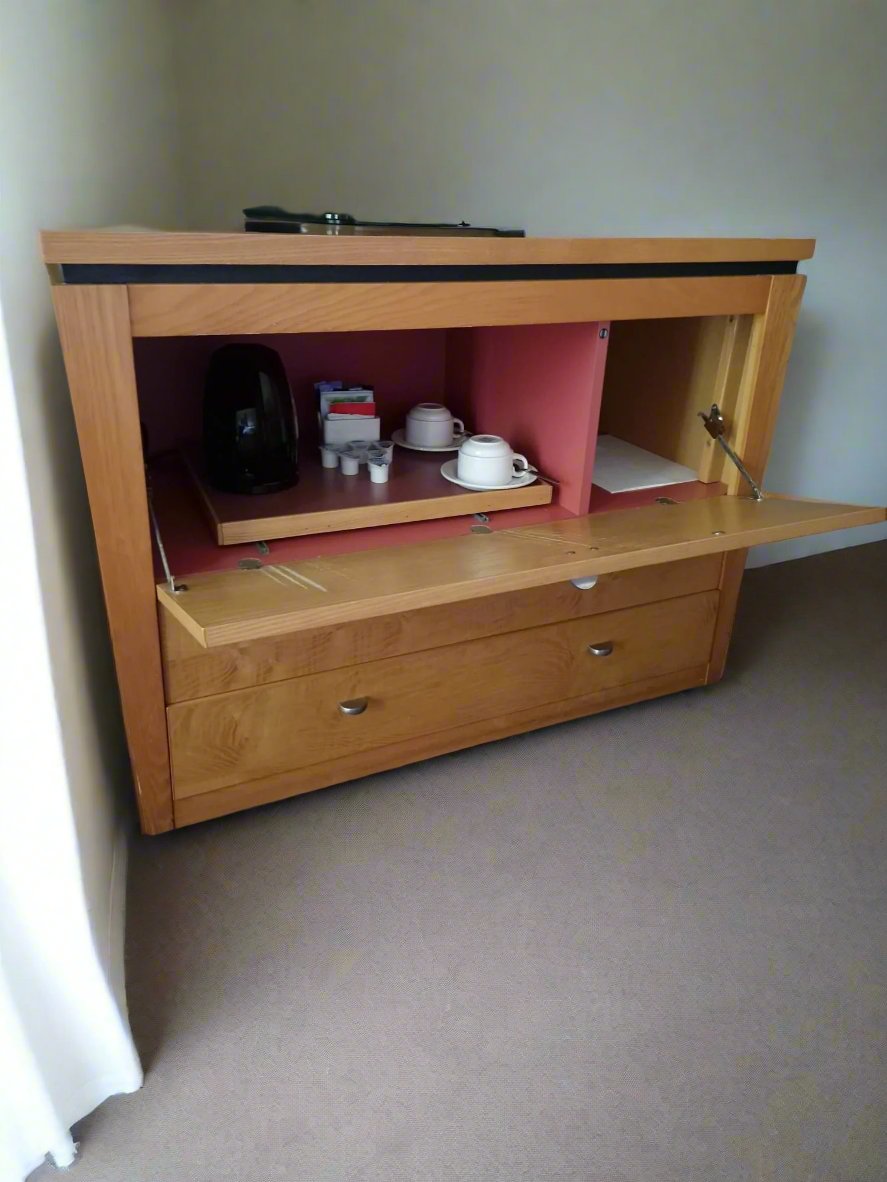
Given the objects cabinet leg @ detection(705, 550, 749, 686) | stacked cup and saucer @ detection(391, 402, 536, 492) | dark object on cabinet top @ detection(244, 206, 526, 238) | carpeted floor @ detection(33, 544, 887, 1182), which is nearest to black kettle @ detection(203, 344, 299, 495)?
dark object on cabinet top @ detection(244, 206, 526, 238)

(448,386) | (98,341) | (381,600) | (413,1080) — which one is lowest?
(413,1080)

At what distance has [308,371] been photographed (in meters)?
1.51

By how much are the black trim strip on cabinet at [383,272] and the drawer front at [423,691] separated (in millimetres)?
538

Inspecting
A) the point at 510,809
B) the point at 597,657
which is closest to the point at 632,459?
the point at 597,657

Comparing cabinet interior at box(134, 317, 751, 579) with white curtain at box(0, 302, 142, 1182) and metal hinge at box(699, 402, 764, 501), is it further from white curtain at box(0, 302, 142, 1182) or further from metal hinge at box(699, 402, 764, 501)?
white curtain at box(0, 302, 142, 1182)

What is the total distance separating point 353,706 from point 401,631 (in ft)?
0.44

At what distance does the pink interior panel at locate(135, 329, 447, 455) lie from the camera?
1.42 metres

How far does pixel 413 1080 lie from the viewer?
914 mm

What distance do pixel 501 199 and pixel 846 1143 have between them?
163 cm

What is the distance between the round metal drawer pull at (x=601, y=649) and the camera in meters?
1.42

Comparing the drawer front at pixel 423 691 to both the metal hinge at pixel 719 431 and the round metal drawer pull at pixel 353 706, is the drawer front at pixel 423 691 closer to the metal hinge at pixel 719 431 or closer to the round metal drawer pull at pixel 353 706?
the round metal drawer pull at pixel 353 706

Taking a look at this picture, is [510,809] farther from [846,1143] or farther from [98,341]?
[98,341]

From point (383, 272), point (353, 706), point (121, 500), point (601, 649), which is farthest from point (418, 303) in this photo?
point (601, 649)

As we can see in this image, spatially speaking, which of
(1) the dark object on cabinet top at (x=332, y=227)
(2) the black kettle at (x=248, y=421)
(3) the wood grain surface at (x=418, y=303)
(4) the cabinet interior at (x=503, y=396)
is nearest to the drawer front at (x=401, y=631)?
(4) the cabinet interior at (x=503, y=396)
